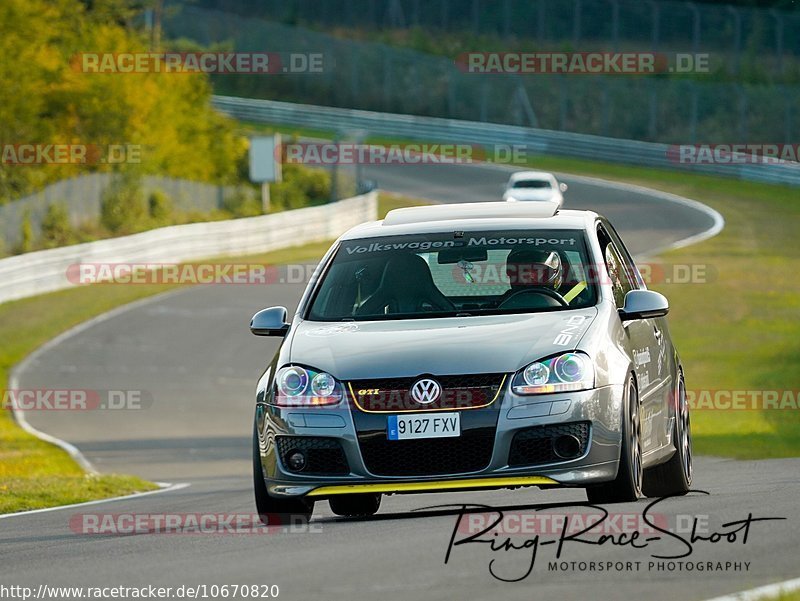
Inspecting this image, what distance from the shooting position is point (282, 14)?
8244cm

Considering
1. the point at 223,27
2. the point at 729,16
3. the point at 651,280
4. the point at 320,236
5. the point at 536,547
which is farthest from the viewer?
the point at 223,27

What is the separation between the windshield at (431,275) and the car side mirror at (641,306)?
0.21m

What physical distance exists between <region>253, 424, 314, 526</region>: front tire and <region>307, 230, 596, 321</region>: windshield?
1.00 m

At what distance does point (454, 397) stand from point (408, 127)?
57.3 meters

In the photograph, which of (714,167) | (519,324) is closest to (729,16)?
(714,167)

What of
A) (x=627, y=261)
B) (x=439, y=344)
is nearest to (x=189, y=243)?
(x=627, y=261)

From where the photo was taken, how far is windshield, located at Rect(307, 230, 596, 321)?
9.39 meters

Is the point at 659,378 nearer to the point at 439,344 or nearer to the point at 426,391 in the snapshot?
the point at 439,344

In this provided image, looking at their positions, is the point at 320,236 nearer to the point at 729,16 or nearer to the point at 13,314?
the point at 13,314

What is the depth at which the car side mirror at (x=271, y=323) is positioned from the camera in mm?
9484

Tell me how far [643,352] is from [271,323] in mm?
2157

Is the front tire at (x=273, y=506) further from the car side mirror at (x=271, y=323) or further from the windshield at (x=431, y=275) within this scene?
the windshield at (x=431, y=275)

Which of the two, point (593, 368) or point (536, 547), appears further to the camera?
point (593, 368)

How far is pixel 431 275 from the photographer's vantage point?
9.53 m
